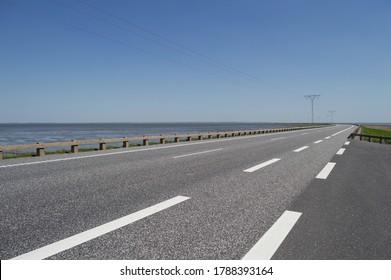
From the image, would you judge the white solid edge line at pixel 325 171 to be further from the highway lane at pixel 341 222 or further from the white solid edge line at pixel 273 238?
the white solid edge line at pixel 273 238

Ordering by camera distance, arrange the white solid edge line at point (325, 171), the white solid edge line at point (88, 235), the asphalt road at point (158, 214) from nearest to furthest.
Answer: the white solid edge line at point (88, 235) → the asphalt road at point (158, 214) → the white solid edge line at point (325, 171)

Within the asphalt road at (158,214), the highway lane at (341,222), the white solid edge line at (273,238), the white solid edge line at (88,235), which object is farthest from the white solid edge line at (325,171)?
the white solid edge line at (88,235)

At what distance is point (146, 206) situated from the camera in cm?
430

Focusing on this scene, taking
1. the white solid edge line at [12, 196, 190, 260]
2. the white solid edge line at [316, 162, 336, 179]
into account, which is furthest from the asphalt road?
the white solid edge line at [316, 162, 336, 179]

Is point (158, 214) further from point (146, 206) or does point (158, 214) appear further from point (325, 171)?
point (325, 171)

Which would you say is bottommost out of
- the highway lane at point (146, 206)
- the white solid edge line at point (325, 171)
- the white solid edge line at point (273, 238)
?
the white solid edge line at point (325, 171)

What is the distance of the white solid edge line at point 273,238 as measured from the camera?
2.78 metres

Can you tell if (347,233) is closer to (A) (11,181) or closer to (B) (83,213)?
(B) (83,213)

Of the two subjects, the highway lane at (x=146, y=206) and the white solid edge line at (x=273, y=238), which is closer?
the white solid edge line at (x=273, y=238)

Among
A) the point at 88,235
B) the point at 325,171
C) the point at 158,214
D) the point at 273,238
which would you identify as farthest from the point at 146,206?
the point at 325,171

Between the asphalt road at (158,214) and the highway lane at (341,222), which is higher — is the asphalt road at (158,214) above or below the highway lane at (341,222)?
above

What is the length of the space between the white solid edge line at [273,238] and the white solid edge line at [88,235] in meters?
1.69

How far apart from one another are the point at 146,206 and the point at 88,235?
1236 mm
